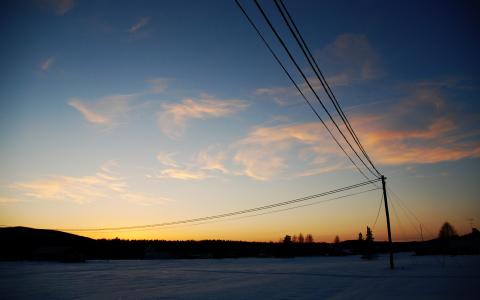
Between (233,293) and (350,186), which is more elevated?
(350,186)

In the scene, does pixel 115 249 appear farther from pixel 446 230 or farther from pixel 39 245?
pixel 446 230

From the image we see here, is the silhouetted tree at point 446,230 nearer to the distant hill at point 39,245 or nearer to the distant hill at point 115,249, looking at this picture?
the distant hill at point 115,249

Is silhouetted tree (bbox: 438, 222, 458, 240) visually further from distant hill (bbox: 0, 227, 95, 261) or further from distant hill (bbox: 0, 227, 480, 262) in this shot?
distant hill (bbox: 0, 227, 95, 261)

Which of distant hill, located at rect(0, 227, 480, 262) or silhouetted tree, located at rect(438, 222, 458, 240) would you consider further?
silhouetted tree, located at rect(438, 222, 458, 240)

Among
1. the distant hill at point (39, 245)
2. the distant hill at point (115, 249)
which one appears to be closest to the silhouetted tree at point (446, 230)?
the distant hill at point (115, 249)

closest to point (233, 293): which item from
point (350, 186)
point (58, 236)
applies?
point (350, 186)

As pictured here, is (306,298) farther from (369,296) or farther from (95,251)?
(95,251)

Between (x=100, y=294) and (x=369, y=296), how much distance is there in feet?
48.0

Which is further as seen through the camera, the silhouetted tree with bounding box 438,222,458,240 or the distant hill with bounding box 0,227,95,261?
the silhouetted tree with bounding box 438,222,458,240

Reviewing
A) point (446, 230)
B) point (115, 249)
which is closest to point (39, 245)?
point (115, 249)

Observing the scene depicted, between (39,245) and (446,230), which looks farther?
(446,230)

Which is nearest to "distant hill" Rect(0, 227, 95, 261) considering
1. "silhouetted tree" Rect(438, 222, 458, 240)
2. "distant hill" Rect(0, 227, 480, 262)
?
"distant hill" Rect(0, 227, 480, 262)

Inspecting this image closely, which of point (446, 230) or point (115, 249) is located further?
point (446, 230)

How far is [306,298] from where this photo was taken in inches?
647
